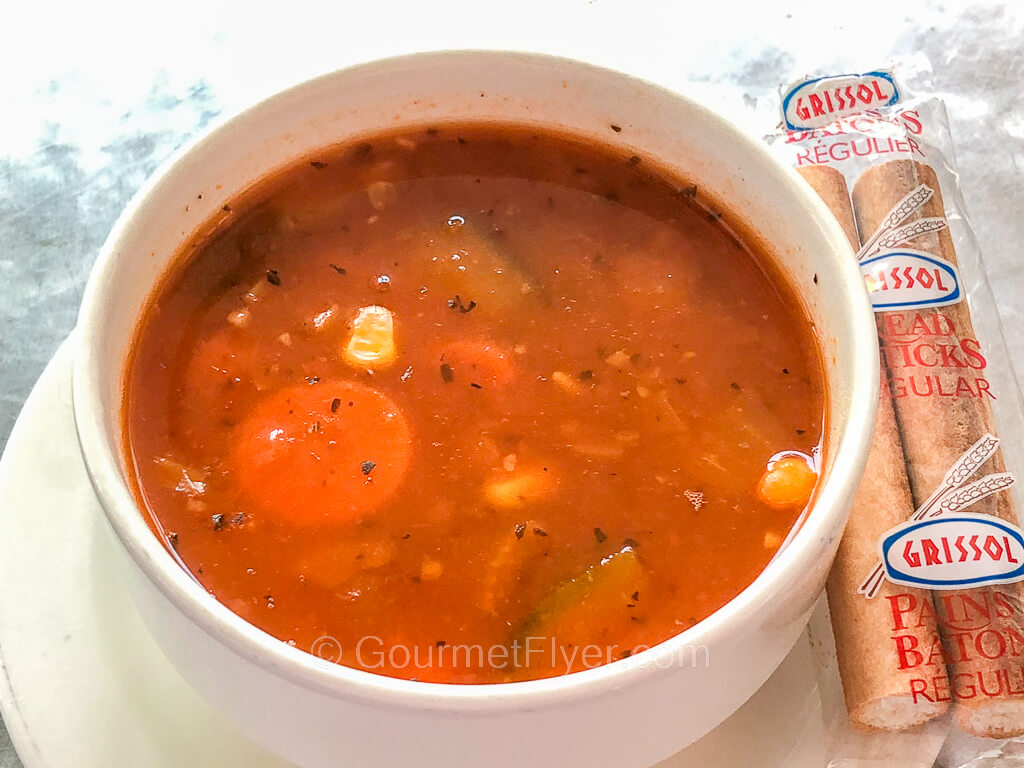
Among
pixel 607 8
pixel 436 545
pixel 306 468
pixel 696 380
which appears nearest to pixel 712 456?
pixel 696 380

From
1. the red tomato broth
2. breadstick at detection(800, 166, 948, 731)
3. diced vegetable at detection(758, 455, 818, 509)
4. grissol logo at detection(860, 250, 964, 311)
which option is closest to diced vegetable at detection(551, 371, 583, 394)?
the red tomato broth

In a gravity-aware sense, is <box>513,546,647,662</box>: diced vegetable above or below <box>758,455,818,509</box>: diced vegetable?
below

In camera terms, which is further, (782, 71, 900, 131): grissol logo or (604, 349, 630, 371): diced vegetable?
(782, 71, 900, 131): grissol logo

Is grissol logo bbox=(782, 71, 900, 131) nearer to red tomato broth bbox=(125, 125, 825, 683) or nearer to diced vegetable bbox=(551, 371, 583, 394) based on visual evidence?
red tomato broth bbox=(125, 125, 825, 683)

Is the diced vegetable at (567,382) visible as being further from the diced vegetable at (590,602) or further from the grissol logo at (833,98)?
Answer: the grissol logo at (833,98)

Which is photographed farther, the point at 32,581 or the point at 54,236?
the point at 54,236

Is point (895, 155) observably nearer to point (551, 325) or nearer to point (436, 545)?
point (551, 325)

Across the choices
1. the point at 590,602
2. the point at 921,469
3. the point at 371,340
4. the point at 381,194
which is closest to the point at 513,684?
the point at 590,602
